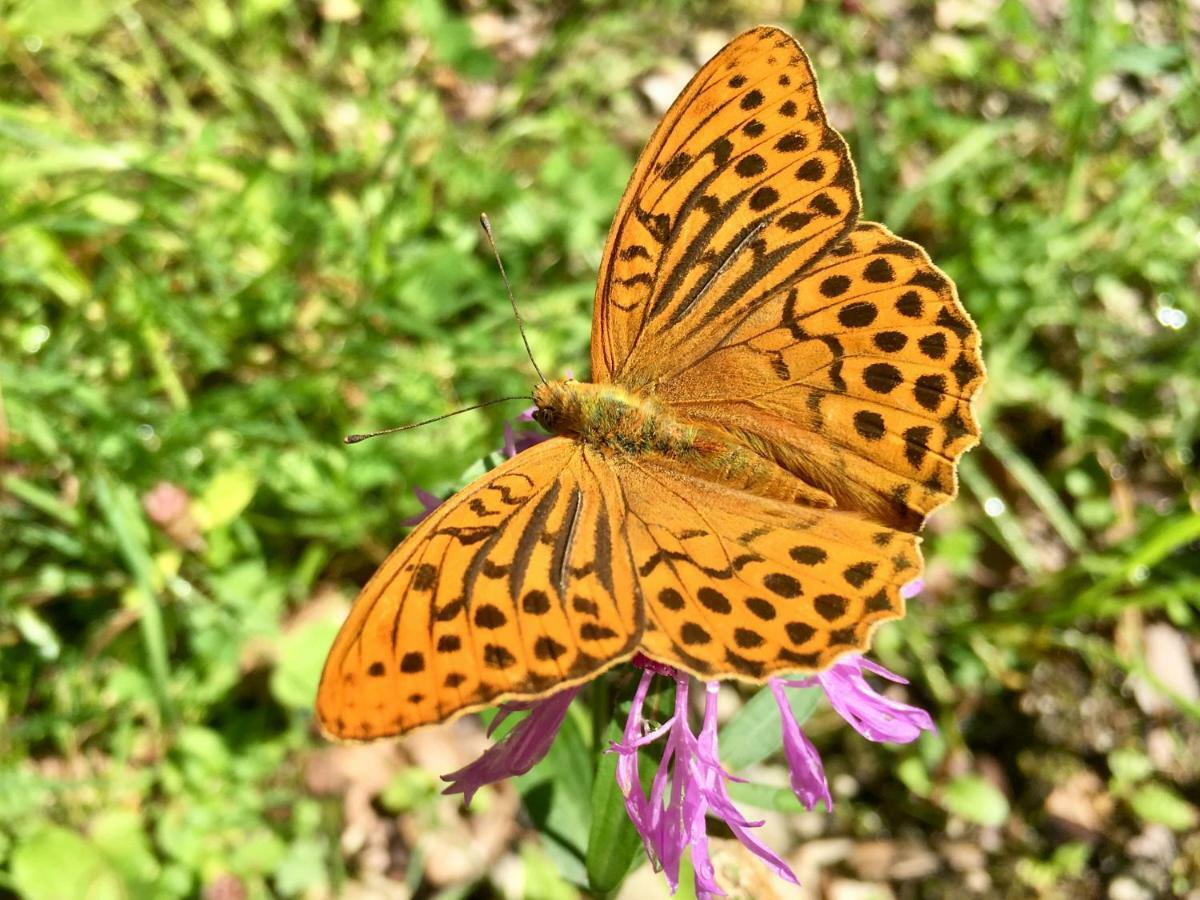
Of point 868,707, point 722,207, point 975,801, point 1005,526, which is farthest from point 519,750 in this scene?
point 1005,526

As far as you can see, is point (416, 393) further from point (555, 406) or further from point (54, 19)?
point (54, 19)

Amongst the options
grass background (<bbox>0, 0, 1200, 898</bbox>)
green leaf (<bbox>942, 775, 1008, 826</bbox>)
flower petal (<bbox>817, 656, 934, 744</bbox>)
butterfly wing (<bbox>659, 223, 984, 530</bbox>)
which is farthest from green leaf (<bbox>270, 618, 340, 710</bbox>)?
green leaf (<bbox>942, 775, 1008, 826</bbox>)

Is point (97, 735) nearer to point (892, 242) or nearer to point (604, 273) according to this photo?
point (604, 273)

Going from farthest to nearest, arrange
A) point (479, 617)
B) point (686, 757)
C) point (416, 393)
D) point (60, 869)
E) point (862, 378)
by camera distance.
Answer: point (416, 393)
point (60, 869)
point (862, 378)
point (686, 757)
point (479, 617)

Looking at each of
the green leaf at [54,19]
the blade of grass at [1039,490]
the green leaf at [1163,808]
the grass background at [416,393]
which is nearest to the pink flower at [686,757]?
the grass background at [416,393]

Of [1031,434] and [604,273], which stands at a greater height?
[604,273]

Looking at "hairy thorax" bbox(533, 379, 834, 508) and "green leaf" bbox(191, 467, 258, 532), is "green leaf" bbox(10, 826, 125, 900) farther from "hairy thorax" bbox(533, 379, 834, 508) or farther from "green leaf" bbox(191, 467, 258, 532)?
"hairy thorax" bbox(533, 379, 834, 508)

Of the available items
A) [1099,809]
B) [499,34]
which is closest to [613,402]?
[1099,809]
